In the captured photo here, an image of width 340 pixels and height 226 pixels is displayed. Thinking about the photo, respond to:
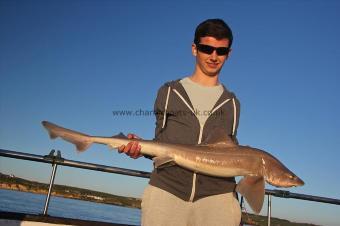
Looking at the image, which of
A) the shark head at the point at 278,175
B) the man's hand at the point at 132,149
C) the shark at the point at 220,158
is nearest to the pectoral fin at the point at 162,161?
the shark at the point at 220,158

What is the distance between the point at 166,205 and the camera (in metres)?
4.39

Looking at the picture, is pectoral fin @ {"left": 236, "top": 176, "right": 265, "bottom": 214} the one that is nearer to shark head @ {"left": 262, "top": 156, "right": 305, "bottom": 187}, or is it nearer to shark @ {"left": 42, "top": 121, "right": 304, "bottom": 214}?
shark @ {"left": 42, "top": 121, "right": 304, "bottom": 214}

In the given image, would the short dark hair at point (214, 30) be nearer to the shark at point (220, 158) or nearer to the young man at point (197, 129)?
the young man at point (197, 129)

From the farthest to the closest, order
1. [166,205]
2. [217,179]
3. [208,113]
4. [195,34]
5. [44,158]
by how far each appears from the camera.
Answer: [44,158] < [195,34] < [208,113] < [217,179] < [166,205]

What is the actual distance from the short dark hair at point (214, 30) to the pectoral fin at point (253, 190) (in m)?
2.02

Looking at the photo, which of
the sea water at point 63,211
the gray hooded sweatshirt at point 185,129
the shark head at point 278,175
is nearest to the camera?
the gray hooded sweatshirt at point 185,129

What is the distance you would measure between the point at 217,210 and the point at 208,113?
4.23 feet

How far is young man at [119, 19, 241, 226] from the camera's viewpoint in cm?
444

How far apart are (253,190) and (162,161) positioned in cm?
118

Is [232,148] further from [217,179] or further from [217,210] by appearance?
[217,210]

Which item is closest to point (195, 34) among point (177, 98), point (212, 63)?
point (212, 63)

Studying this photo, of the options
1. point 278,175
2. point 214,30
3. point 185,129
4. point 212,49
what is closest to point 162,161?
point 185,129

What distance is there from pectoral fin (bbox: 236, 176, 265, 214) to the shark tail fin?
204 cm

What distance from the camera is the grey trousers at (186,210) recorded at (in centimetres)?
437
